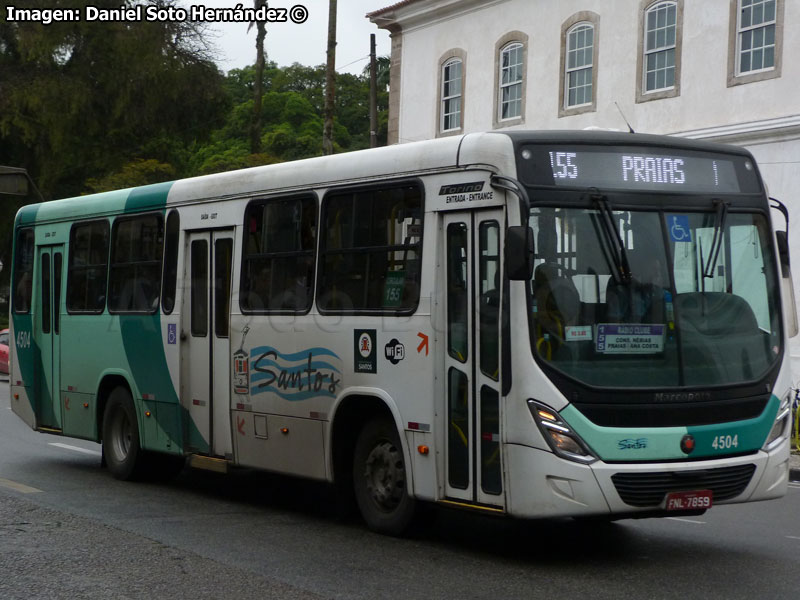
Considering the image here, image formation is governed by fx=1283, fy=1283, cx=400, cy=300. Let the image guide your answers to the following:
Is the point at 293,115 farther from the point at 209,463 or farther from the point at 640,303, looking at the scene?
the point at 640,303

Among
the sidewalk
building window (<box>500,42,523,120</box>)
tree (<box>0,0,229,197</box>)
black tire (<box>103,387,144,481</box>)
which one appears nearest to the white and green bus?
black tire (<box>103,387,144,481</box>)

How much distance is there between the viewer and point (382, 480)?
9734 millimetres

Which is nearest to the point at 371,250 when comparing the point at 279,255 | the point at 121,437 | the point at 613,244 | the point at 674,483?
the point at 279,255

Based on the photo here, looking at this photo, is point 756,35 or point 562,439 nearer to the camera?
point 562,439

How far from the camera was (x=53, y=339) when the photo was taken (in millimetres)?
14586

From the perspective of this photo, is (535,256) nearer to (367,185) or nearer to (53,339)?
(367,185)

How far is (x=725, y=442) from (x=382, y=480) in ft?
8.65

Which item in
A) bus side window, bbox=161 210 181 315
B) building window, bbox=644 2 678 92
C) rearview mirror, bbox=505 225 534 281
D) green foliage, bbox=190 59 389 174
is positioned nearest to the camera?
rearview mirror, bbox=505 225 534 281

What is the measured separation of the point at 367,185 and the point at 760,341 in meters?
3.14

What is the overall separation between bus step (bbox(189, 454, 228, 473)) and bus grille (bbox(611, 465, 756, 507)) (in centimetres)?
453

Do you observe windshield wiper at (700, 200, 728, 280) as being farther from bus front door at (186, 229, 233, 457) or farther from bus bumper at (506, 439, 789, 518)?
bus front door at (186, 229, 233, 457)

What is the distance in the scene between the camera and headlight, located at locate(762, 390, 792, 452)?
28.8 feet

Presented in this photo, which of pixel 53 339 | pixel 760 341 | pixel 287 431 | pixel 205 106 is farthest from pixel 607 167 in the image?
pixel 205 106

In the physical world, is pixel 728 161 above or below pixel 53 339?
above
